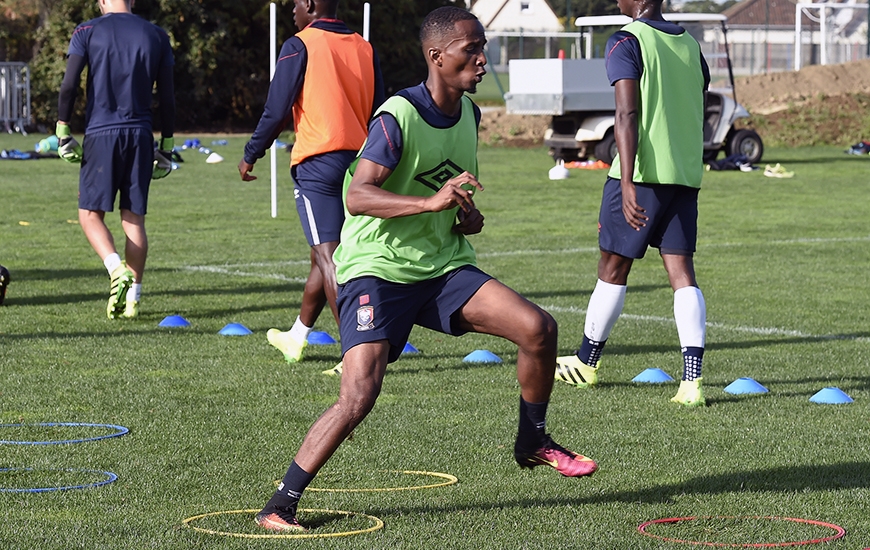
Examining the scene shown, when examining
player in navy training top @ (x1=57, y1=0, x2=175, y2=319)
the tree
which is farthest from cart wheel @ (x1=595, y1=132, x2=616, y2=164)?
player in navy training top @ (x1=57, y1=0, x2=175, y2=319)

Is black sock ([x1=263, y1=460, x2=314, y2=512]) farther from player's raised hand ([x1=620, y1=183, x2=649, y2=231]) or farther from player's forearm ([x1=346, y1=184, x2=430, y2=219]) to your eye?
player's raised hand ([x1=620, y1=183, x2=649, y2=231])

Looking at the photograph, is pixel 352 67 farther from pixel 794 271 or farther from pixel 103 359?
pixel 794 271

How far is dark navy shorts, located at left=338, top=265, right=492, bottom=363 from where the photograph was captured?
4.67 m

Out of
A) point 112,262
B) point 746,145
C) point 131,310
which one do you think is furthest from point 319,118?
point 746,145

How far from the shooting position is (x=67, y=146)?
9625 mm

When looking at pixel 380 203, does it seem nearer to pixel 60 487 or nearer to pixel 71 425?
pixel 60 487

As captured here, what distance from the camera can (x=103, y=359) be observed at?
7.96m

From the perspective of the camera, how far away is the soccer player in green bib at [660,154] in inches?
270

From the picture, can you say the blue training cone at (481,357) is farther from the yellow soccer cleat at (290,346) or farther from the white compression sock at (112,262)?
the white compression sock at (112,262)

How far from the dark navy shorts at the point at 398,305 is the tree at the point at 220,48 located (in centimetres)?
Answer: 3624

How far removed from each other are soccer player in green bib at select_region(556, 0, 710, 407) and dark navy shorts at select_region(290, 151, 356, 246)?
1.45m

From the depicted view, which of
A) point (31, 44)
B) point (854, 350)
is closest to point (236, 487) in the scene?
point (854, 350)

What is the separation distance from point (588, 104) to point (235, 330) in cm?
1930

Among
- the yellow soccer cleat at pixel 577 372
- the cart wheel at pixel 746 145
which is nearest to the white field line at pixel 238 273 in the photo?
the yellow soccer cleat at pixel 577 372
